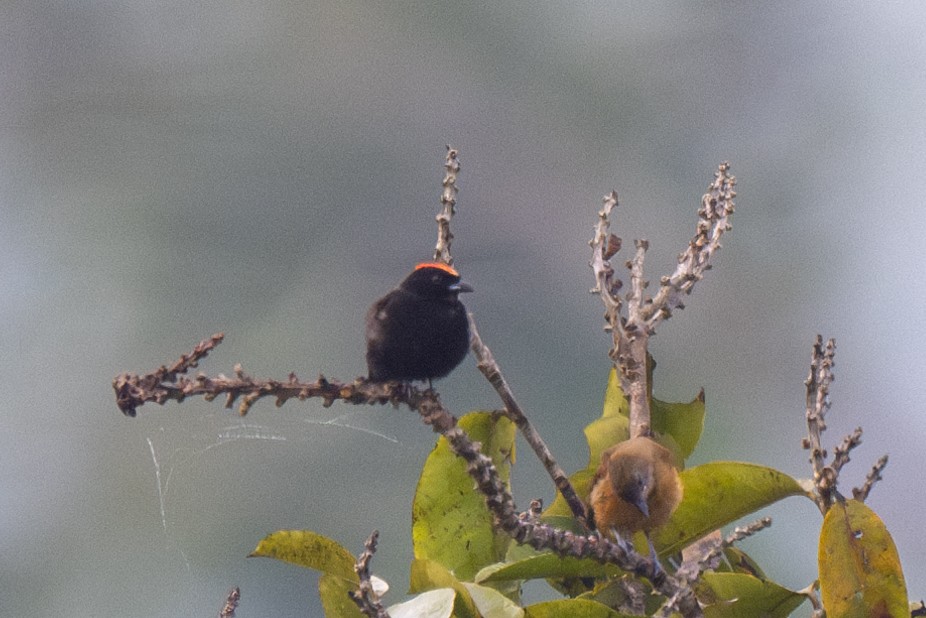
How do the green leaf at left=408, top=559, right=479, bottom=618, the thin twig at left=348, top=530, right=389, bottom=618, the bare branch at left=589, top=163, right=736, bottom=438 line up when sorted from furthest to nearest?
1. the bare branch at left=589, top=163, right=736, bottom=438
2. the green leaf at left=408, top=559, right=479, bottom=618
3. the thin twig at left=348, top=530, right=389, bottom=618

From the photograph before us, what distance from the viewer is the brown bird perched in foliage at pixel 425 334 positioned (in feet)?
6.43

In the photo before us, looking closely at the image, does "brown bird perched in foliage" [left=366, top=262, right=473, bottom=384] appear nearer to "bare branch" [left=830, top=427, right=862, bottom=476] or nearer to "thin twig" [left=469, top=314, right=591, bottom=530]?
"thin twig" [left=469, top=314, right=591, bottom=530]

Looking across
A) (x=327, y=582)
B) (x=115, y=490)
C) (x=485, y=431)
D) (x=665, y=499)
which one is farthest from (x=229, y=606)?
(x=115, y=490)

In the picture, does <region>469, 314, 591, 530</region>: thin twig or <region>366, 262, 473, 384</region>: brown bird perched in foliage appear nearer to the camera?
<region>469, 314, 591, 530</region>: thin twig

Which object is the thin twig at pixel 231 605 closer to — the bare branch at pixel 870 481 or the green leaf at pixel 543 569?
the green leaf at pixel 543 569

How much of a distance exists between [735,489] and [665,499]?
130mm

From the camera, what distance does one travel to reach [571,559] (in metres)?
1.50

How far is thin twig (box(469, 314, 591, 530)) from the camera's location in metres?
1.56

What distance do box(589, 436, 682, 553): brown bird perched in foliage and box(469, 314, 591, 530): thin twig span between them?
0.05 metres

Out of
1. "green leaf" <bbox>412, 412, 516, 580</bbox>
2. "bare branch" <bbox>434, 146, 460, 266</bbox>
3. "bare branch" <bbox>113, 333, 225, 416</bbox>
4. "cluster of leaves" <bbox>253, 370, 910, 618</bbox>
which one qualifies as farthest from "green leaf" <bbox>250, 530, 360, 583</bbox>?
"bare branch" <bbox>434, 146, 460, 266</bbox>

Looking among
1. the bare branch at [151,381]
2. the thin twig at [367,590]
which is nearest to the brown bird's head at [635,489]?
the thin twig at [367,590]

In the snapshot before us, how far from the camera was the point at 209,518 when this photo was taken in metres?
6.43

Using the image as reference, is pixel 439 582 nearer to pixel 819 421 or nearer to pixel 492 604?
pixel 492 604

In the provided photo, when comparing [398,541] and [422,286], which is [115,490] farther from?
[422,286]
